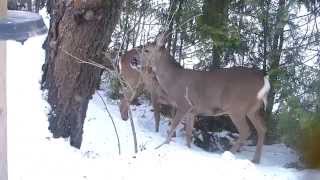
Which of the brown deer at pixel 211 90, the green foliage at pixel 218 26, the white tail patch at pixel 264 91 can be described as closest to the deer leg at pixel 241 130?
the brown deer at pixel 211 90

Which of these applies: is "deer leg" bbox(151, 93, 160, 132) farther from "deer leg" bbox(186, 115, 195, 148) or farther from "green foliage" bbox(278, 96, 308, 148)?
"green foliage" bbox(278, 96, 308, 148)

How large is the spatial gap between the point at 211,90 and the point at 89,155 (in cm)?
271

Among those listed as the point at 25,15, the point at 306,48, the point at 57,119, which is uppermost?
the point at 25,15

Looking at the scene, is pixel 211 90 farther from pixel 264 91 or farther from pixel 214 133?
pixel 214 133

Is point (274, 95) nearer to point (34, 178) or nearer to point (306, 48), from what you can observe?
point (306, 48)

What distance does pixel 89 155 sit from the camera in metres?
7.43

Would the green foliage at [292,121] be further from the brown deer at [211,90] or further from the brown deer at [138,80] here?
the brown deer at [138,80]

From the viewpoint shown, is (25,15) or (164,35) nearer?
(25,15)

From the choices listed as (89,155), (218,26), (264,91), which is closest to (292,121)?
(264,91)

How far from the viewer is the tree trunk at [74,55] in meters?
7.39

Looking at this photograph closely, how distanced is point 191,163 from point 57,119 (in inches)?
65.1

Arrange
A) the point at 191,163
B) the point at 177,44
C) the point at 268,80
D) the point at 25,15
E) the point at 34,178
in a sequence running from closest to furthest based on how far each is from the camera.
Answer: the point at 25,15 → the point at 34,178 → the point at 191,163 → the point at 268,80 → the point at 177,44

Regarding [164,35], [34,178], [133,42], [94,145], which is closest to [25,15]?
[34,178]

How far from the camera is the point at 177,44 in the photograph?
10.8 m
